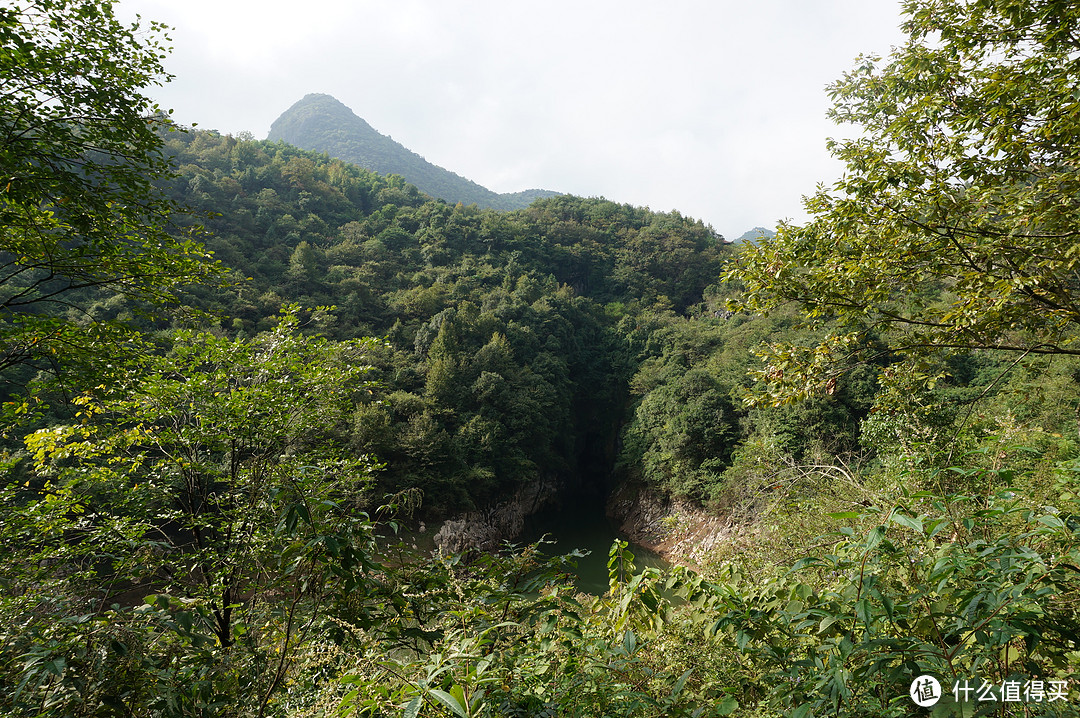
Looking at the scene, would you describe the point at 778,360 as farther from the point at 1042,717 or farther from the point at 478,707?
the point at 478,707

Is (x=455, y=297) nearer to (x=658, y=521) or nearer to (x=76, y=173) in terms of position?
(x=658, y=521)

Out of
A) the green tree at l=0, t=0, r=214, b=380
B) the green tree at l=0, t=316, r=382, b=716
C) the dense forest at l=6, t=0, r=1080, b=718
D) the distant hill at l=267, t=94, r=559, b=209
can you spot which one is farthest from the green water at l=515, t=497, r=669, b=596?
the distant hill at l=267, t=94, r=559, b=209

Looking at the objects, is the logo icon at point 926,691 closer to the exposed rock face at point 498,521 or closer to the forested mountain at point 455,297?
the forested mountain at point 455,297

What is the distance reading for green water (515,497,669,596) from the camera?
15.4 metres

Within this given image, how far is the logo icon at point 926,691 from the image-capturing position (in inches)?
48.3

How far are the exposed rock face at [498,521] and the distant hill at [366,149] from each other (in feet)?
238

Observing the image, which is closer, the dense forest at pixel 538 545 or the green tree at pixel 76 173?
the dense forest at pixel 538 545

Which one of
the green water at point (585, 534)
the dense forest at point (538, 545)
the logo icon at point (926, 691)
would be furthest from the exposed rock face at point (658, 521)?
the logo icon at point (926, 691)

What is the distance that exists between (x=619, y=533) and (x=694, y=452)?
5.30 metres

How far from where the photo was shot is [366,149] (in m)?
98.7

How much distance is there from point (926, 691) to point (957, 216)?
3.28m

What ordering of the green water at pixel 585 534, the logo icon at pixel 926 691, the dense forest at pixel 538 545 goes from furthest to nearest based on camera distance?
1. the green water at pixel 585 534
2. the dense forest at pixel 538 545
3. the logo icon at pixel 926 691

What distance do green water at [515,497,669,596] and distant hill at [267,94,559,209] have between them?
237ft

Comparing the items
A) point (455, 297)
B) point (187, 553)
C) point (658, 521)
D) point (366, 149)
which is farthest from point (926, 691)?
point (366, 149)
